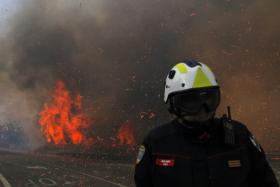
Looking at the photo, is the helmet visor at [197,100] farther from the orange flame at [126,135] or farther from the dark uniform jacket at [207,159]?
the orange flame at [126,135]

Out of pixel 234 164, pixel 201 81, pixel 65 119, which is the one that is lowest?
pixel 234 164

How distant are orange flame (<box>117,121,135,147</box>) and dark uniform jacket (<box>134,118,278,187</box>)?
29.6 m

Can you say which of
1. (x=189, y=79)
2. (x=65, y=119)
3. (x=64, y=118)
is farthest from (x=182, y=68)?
(x=64, y=118)

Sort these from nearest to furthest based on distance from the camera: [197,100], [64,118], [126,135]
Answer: [197,100]
[126,135]
[64,118]

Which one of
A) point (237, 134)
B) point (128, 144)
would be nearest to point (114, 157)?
point (128, 144)

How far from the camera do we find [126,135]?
32.9m

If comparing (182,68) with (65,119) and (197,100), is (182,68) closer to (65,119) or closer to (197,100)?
(197,100)

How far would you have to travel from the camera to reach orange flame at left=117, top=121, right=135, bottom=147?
32.6m

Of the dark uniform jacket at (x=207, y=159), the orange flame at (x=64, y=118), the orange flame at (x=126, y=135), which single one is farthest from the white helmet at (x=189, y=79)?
the orange flame at (x=64, y=118)

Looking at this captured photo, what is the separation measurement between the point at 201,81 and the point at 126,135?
30.5 m

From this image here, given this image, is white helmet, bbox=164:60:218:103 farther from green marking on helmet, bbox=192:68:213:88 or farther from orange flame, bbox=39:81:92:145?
orange flame, bbox=39:81:92:145

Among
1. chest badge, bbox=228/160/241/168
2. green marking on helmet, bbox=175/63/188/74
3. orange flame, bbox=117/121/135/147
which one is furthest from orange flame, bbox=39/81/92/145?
chest badge, bbox=228/160/241/168

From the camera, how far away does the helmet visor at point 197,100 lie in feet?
8.28

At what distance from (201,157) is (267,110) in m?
27.9
